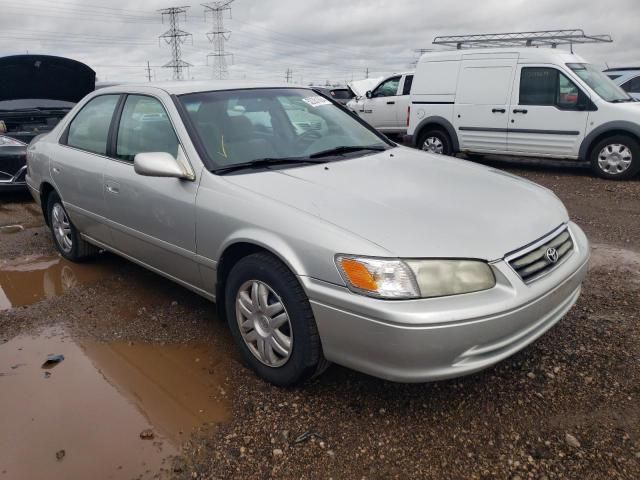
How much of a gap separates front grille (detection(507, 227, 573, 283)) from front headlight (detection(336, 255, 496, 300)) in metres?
0.21

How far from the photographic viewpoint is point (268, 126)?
351cm

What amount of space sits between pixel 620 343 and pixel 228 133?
2656 millimetres

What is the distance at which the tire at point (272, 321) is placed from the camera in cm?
255

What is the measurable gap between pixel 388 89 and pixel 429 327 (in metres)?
11.3

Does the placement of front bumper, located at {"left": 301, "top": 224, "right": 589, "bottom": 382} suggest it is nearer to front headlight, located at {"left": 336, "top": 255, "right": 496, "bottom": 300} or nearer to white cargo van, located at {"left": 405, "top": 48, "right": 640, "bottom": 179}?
front headlight, located at {"left": 336, "top": 255, "right": 496, "bottom": 300}

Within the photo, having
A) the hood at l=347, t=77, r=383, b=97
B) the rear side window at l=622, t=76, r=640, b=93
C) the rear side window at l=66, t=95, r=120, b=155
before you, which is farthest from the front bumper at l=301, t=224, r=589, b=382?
the hood at l=347, t=77, r=383, b=97

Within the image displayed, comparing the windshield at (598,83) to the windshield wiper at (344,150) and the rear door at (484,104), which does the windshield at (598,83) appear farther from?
the windshield wiper at (344,150)

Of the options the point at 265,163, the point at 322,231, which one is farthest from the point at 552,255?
the point at 265,163

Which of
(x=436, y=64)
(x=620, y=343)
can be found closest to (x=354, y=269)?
(x=620, y=343)

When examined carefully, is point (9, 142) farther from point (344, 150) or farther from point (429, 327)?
point (429, 327)

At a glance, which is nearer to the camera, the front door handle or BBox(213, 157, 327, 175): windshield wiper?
BBox(213, 157, 327, 175): windshield wiper

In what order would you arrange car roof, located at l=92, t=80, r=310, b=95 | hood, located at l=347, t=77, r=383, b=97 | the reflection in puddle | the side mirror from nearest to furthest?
the side mirror
car roof, located at l=92, t=80, r=310, b=95
the reflection in puddle
hood, located at l=347, t=77, r=383, b=97

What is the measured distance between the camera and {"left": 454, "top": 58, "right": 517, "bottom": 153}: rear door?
9.00m

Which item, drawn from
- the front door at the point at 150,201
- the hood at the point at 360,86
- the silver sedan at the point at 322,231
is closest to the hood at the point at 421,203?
the silver sedan at the point at 322,231
